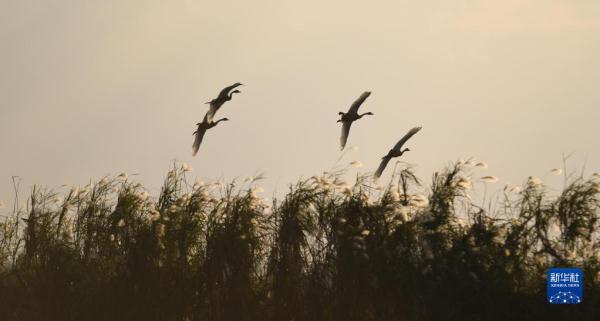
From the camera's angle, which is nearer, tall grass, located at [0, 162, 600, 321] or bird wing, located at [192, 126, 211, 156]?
tall grass, located at [0, 162, 600, 321]

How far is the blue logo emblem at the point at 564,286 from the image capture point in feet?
54.2

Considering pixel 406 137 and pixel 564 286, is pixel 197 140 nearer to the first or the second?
pixel 406 137

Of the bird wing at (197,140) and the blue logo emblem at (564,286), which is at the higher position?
the bird wing at (197,140)

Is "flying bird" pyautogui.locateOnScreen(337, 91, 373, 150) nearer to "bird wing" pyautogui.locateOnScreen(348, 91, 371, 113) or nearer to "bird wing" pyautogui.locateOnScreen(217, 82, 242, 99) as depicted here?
"bird wing" pyautogui.locateOnScreen(348, 91, 371, 113)

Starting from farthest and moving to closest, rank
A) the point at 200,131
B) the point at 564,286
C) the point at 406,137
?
the point at 200,131 → the point at 406,137 → the point at 564,286

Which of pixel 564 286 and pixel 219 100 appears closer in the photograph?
pixel 564 286

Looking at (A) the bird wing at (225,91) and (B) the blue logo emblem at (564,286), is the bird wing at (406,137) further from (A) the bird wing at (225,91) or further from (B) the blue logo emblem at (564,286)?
(B) the blue logo emblem at (564,286)

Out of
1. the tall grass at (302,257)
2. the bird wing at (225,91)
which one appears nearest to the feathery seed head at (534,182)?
the tall grass at (302,257)

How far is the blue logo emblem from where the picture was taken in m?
16.5

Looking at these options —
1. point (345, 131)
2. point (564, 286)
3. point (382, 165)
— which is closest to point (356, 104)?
point (345, 131)

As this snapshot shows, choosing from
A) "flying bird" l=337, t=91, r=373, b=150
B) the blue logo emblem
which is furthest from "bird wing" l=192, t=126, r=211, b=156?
the blue logo emblem

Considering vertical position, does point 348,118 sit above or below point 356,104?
below

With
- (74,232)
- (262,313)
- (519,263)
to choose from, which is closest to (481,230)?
(519,263)

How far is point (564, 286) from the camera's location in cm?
1666
